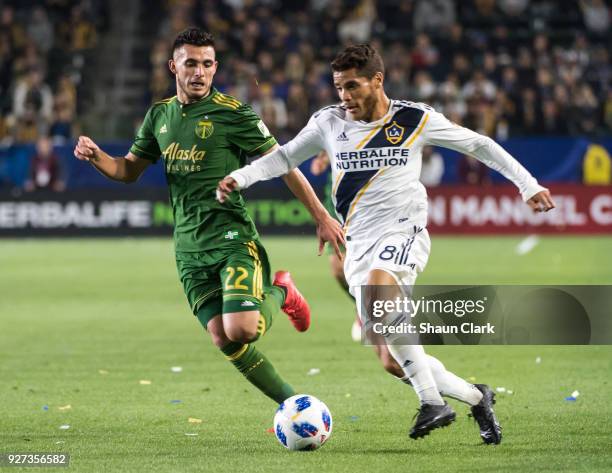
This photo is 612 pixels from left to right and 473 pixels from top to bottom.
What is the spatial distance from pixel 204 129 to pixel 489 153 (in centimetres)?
161

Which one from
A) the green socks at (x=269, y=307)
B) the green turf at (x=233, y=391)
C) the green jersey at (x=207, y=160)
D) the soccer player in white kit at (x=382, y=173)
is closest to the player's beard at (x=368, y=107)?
the soccer player in white kit at (x=382, y=173)

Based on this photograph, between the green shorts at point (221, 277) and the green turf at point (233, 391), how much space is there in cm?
71

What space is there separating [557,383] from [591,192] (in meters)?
13.4

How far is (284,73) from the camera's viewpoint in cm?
2408

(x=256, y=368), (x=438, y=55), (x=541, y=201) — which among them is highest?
(x=438, y=55)

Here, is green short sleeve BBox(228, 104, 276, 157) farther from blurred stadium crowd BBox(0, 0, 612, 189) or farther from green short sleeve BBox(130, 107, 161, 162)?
blurred stadium crowd BBox(0, 0, 612, 189)

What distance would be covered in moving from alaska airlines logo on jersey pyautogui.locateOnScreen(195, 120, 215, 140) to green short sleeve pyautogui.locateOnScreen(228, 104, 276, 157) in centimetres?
11

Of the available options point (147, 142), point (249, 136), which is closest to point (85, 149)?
point (147, 142)

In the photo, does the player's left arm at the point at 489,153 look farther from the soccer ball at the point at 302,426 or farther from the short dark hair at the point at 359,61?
the soccer ball at the point at 302,426

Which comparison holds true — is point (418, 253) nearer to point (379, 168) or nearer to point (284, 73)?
point (379, 168)

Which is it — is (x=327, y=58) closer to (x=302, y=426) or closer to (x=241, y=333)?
(x=241, y=333)

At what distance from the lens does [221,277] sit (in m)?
6.73

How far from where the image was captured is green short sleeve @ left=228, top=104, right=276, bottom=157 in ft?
22.6

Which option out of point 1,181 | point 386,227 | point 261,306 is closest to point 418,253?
point 386,227
